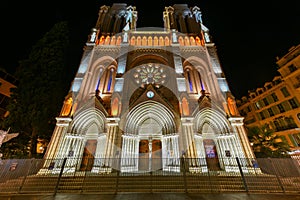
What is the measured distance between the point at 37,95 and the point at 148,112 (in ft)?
33.2

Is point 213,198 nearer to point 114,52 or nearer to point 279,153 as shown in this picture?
point 279,153

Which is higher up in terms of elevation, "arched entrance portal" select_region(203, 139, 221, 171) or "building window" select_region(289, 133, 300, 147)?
"building window" select_region(289, 133, 300, 147)

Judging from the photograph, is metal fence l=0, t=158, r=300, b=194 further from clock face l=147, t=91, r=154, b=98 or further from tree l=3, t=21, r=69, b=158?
clock face l=147, t=91, r=154, b=98

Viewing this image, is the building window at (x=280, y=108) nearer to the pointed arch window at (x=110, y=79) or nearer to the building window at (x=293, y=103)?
the building window at (x=293, y=103)

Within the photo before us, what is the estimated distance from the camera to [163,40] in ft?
58.4

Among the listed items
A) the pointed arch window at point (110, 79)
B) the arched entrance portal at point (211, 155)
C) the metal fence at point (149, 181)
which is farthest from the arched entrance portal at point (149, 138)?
the pointed arch window at point (110, 79)

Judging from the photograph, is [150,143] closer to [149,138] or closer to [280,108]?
[149,138]

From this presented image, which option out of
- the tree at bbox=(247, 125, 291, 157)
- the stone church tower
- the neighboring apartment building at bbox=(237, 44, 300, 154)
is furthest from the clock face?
the neighboring apartment building at bbox=(237, 44, 300, 154)

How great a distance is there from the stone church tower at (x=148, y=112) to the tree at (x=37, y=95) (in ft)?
6.39

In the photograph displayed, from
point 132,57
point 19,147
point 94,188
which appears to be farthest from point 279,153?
point 19,147

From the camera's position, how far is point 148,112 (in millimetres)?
12898

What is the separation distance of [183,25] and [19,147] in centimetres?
2346

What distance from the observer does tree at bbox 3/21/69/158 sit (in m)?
11.0

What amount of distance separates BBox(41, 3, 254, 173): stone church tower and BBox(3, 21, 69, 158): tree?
1.95 meters
